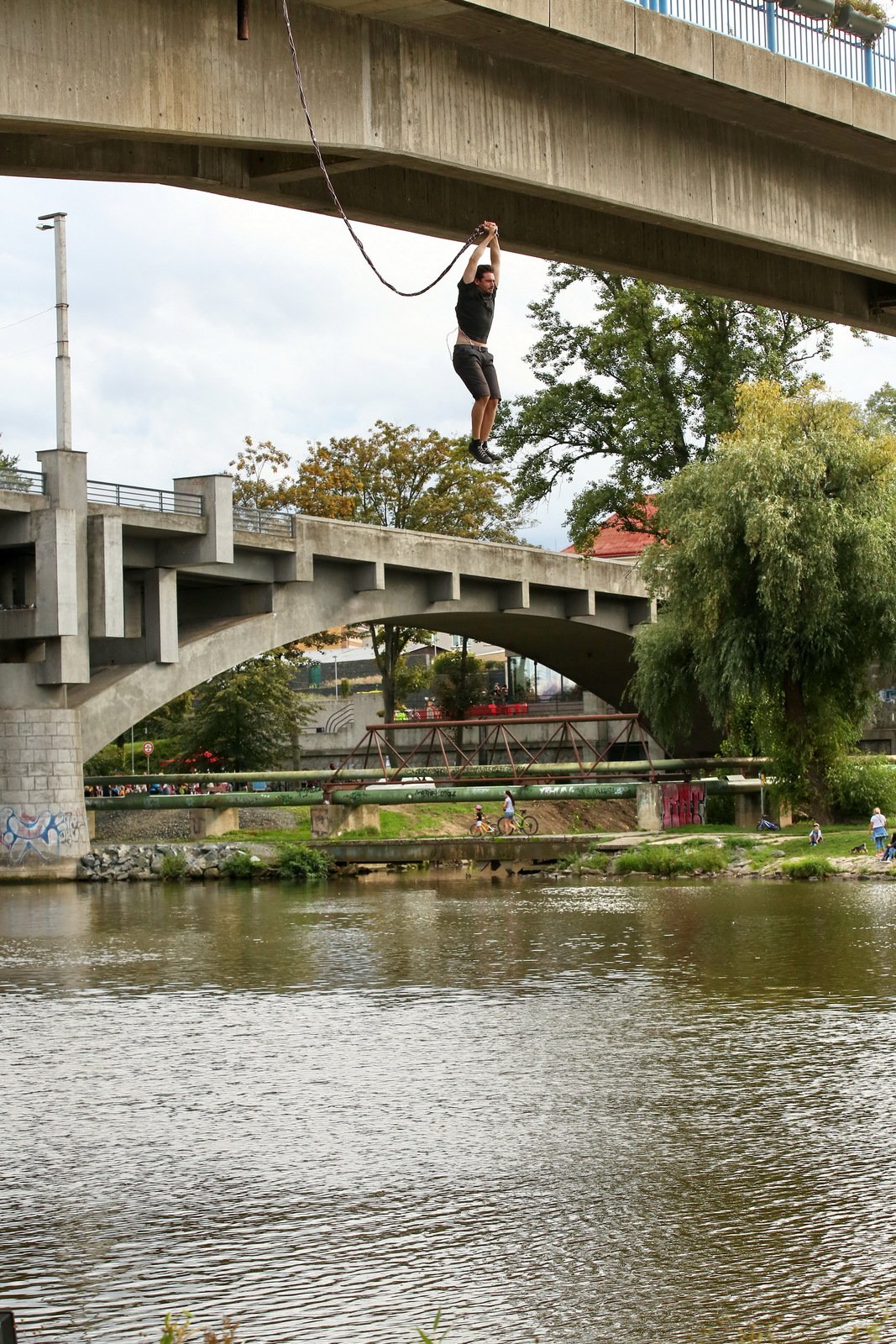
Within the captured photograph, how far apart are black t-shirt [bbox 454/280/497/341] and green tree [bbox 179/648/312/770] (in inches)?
A: 1983

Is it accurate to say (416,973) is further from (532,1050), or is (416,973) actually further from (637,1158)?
(637,1158)

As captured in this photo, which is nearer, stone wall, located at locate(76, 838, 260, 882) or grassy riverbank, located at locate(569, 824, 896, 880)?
grassy riverbank, located at locate(569, 824, 896, 880)

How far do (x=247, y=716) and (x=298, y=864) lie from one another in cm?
1892

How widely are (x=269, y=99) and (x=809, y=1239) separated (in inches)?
298

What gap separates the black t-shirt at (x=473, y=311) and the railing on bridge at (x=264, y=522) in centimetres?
3672

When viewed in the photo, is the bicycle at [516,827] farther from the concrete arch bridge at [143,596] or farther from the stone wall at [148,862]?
the concrete arch bridge at [143,596]

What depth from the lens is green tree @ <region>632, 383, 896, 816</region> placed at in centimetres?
3466

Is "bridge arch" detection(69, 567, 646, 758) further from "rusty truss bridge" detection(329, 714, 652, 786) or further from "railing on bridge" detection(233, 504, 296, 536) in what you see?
"rusty truss bridge" detection(329, 714, 652, 786)

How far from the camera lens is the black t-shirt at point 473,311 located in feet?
28.4

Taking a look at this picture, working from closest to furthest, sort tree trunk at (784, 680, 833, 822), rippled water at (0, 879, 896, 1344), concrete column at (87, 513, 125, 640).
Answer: rippled water at (0, 879, 896, 1344), tree trunk at (784, 680, 833, 822), concrete column at (87, 513, 125, 640)

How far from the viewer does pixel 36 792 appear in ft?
133

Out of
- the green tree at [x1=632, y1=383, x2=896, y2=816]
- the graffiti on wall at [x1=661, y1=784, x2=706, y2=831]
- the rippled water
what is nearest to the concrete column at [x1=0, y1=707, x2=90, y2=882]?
the graffiti on wall at [x1=661, y1=784, x2=706, y2=831]

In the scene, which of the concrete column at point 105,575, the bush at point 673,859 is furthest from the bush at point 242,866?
the bush at point 673,859

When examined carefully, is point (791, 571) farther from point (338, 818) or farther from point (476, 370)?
point (476, 370)
